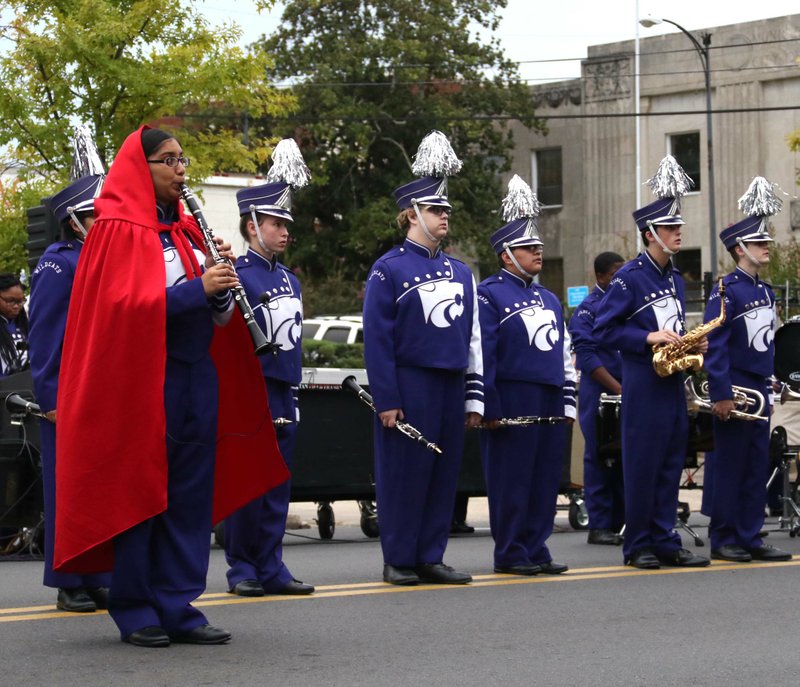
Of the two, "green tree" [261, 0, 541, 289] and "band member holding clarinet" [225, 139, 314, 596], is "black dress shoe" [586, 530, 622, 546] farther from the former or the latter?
"green tree" [261, 0, 541, 289]

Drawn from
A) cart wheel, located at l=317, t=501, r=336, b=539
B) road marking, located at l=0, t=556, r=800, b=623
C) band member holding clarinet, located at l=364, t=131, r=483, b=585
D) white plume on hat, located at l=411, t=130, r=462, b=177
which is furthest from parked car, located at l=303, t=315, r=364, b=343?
band member holding clarinet, located at l=364, t=131, r=483, b=585

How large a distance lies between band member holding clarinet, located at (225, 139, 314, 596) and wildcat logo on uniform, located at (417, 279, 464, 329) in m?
0.73

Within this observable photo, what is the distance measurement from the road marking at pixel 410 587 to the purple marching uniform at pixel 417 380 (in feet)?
0.93

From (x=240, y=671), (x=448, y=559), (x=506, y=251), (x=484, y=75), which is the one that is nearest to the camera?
(x=240, y=671)

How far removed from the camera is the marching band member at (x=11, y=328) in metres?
13.0

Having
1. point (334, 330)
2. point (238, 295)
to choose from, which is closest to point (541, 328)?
point (238, 295)

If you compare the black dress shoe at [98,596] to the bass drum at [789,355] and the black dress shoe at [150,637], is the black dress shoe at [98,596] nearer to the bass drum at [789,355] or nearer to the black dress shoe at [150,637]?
the black dress shoe at [150,637]

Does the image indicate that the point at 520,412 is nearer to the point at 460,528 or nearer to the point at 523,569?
the point at 523,569

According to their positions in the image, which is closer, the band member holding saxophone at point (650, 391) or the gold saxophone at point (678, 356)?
the gold saxophone at point (678, 356)

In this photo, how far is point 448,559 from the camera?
38.7ft

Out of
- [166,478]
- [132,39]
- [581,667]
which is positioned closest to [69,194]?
[166,478]

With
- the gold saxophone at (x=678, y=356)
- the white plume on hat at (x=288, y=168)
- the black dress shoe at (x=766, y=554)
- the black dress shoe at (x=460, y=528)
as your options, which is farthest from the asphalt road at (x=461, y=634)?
the black dress shoe at (x=460, y=528)

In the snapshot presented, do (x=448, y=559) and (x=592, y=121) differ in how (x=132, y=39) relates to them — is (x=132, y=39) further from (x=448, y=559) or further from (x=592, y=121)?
(x=592, y=121)

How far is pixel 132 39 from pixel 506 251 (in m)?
12.3
